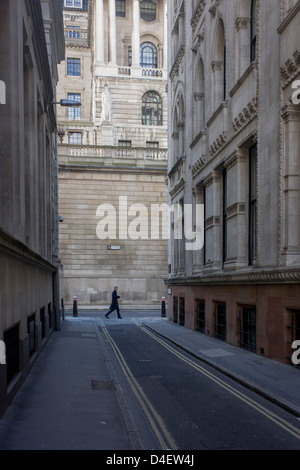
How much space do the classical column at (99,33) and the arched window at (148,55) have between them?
504 centimetres

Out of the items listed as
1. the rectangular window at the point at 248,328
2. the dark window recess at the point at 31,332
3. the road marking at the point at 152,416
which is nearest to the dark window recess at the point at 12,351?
the dark window recess at the point at 31,332

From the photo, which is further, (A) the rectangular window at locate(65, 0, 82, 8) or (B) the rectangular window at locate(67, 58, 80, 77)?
(A) the rectangular window at locate(65, 0, 82, 8)

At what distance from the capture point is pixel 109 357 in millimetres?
13766

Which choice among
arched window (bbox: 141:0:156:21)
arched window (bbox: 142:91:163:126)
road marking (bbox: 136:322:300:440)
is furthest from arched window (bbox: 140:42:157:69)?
road marking (bbox: 136:322:300:440)

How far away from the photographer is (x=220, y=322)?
17203mm

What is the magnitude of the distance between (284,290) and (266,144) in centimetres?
393

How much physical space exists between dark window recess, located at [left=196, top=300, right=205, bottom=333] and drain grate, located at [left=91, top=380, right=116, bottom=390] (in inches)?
384

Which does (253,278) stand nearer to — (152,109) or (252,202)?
(252,202)

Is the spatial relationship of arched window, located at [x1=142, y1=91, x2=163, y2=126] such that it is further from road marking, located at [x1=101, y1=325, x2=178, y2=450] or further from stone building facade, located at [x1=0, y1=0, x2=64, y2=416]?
road marking, located at [x1=101, y1=325, x2=178, y2=450]

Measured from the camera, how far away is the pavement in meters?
6.38

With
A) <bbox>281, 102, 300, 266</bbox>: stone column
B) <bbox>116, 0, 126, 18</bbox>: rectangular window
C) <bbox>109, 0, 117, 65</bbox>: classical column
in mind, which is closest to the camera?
<bbox>281, 102, 300, 266</bbox>: stone column

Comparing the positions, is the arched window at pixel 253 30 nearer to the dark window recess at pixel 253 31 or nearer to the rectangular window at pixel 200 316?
the dark window recess at pixel 253 31

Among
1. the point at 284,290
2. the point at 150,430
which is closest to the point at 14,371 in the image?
the point at 150,430

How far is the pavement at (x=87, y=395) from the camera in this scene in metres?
6.38
